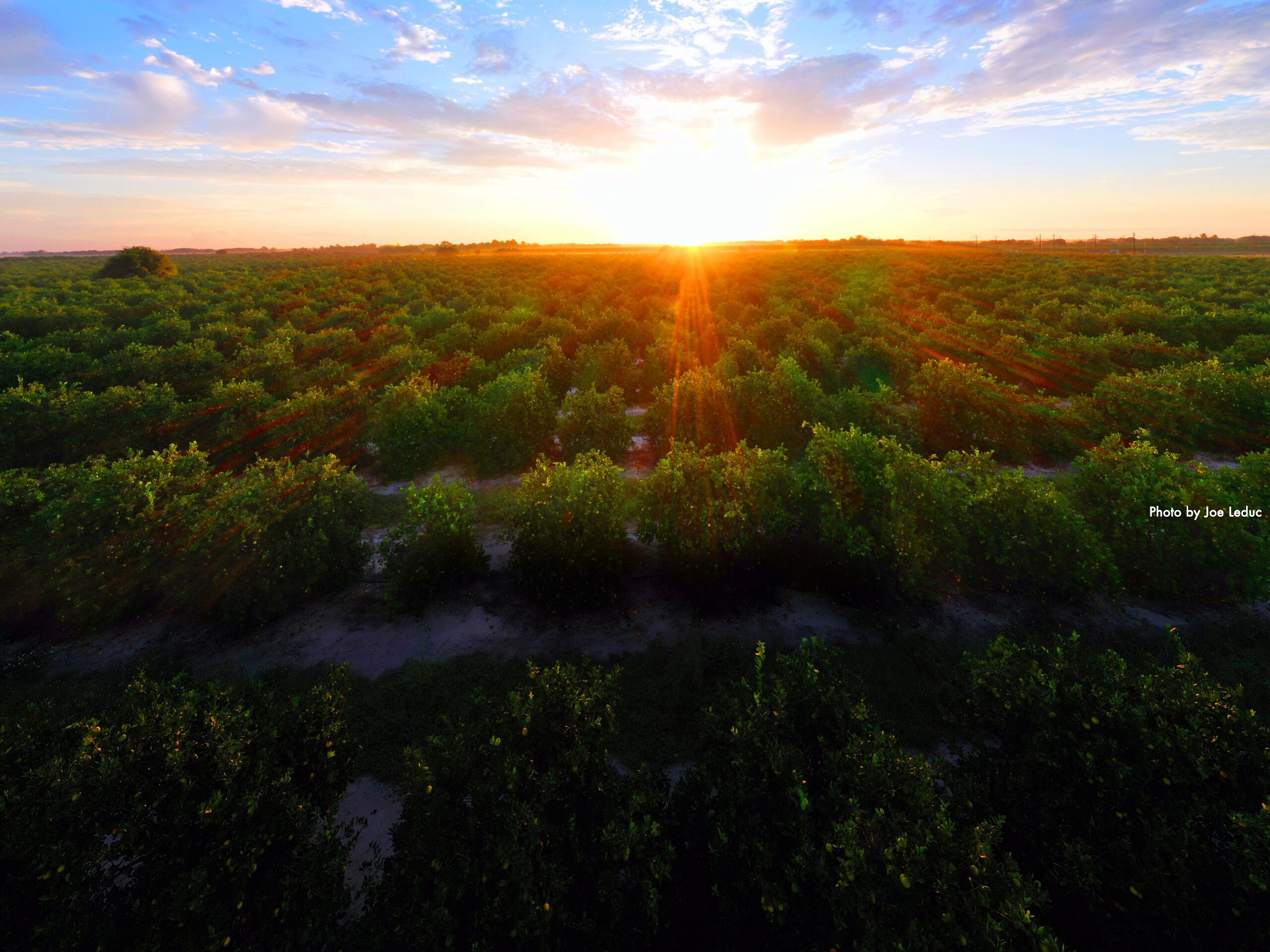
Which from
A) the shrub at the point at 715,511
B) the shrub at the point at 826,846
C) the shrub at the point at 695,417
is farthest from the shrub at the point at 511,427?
the shrub at the point at 826,846

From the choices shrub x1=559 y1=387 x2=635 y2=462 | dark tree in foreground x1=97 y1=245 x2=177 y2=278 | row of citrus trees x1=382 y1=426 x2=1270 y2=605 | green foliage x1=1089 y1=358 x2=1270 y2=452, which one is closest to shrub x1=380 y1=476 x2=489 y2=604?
row of citrus trees x1=382 y1=426 x2=1270 y2=605

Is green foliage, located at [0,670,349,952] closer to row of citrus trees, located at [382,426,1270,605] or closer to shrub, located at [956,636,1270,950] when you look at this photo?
row of citrus trees, located at [382,426,1270,605]

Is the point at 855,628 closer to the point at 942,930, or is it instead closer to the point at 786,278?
the point at 942,930

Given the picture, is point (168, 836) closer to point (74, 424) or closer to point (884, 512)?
point (884, 512)

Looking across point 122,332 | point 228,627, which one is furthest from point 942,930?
point 122,332

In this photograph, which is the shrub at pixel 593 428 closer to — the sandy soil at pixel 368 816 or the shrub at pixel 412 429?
the shrub at pixel 412 429

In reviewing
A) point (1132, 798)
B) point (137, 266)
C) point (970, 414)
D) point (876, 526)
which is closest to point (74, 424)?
point (876, 526)
